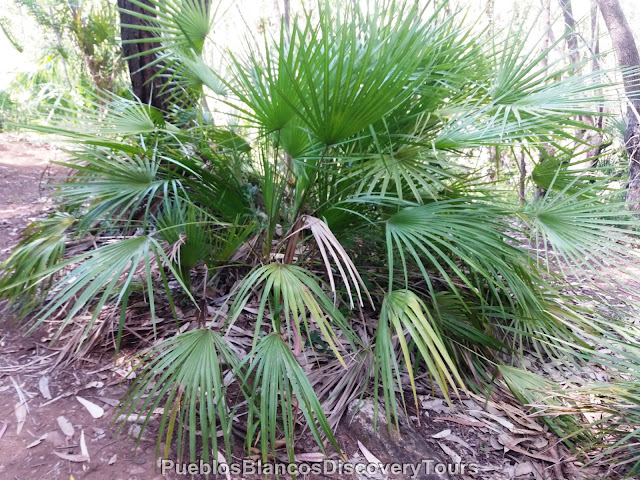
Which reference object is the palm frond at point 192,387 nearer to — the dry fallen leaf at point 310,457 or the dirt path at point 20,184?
the dry fallen leaf at point 310,457

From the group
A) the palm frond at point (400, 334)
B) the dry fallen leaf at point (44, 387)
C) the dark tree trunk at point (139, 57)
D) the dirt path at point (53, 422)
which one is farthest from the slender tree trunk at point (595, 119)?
the dark tree trunk at point (139, 57)

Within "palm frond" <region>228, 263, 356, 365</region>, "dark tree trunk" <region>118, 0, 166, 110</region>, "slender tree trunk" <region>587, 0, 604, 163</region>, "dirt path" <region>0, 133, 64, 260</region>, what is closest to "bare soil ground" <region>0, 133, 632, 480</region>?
"palm frond" <region>228, 263, 356, 365</region>

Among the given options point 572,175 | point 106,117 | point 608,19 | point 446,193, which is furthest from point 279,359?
point 608,19

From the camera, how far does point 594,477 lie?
67.2 inches

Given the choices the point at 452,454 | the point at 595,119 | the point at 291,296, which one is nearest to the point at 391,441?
the point at 452,454

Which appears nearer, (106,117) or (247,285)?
(247,285)

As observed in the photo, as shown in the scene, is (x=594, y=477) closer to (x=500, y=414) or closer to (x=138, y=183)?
(x=500, y=414)

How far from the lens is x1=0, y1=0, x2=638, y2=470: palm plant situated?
1.48 meters

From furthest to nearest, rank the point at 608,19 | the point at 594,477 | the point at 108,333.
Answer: the point at 608,19 < the point at 108,333 < the point at 594,477

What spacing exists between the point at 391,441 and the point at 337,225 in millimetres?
936

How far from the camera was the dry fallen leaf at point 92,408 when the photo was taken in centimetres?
168

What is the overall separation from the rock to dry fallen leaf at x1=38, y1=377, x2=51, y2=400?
1.20 meters

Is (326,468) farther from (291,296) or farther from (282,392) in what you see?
(291,296)

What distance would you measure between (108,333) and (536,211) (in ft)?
6.62
